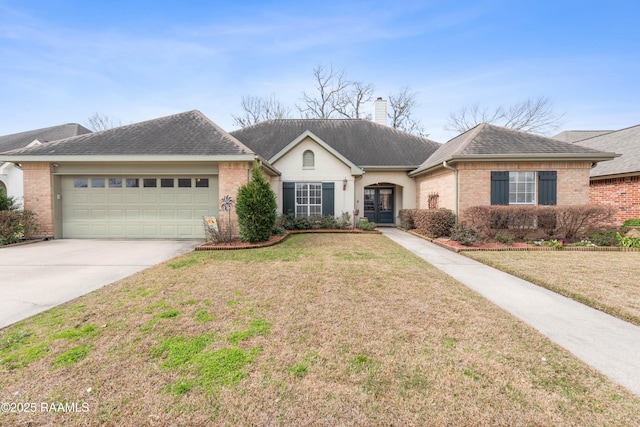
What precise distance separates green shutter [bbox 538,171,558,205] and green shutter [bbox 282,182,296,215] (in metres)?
10.2

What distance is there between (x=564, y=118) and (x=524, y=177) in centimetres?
2240

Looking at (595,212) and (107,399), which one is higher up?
(595,212)

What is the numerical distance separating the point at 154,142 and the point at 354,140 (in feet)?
36.3

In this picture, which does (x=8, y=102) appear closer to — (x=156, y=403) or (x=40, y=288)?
(x=40, y=288)

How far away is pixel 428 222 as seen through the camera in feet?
35.8

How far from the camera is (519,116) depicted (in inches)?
1057

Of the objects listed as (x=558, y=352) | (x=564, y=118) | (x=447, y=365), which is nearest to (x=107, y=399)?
(x=447, y=365)

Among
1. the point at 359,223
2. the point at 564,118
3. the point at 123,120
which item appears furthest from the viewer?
the point at 123,120

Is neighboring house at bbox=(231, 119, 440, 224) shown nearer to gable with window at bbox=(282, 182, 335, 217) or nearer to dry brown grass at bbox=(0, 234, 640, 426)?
gable with window at bbox=(282, 182, 335, 217)

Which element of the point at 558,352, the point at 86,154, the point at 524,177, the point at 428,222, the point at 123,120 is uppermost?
the point at 123,120

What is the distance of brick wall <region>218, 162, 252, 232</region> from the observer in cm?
984

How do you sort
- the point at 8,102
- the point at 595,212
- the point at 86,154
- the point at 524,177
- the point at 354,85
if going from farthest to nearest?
the point at 354,85, the point at 8,102, the point at 524,177, the point at 86,154, the point at 595,212

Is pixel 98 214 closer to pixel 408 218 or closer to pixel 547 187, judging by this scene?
pixel 408 218

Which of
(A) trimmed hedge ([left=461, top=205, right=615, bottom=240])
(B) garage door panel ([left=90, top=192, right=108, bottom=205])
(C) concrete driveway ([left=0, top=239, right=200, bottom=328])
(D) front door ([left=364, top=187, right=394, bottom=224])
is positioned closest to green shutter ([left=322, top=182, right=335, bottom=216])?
(D) front door ([left=364, top=187, right=394, bottom=224])
